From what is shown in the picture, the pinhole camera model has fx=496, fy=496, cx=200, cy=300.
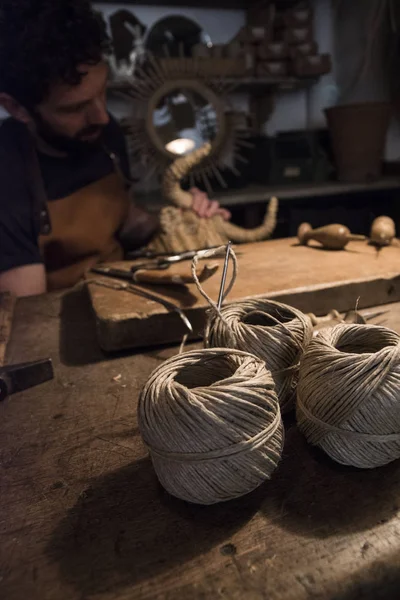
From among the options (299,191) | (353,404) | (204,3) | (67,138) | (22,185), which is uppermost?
(204,3)

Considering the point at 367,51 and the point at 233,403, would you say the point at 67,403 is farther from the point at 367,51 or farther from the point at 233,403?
the point at 367,51

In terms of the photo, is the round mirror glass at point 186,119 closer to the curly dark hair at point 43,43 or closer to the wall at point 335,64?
the curly dark hair at point 43,43

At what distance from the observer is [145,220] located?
156 cm

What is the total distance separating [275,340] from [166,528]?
23 centimetres

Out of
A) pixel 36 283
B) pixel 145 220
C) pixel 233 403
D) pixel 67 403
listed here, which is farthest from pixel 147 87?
pixel 233 403

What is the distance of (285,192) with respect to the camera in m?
2.10

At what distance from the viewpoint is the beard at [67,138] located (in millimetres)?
1341

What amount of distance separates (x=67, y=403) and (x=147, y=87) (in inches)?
45.4

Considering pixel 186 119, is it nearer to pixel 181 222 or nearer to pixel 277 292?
pixel 181 222

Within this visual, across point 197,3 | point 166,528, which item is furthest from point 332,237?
point 197,3

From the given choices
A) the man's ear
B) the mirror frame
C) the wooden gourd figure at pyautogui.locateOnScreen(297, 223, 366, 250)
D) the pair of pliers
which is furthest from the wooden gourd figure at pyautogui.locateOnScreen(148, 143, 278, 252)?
the pair of pliers

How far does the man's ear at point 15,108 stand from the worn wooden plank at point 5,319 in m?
0.52

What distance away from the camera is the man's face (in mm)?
1284

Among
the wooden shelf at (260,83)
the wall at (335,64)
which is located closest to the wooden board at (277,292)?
the wooden shelf at (260,83)
